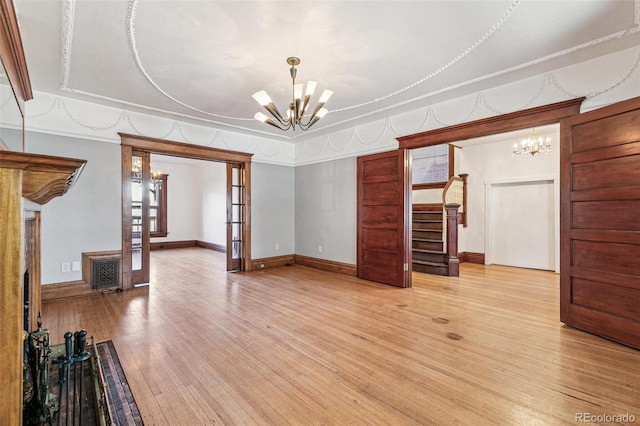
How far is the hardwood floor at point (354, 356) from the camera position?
6.08ft

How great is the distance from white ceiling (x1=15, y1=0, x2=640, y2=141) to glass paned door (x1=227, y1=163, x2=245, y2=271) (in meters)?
2.24

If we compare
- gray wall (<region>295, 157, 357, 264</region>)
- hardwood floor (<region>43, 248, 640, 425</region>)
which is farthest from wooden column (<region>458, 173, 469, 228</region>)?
gray wall (<region>295, 157, 357, 264</region>)

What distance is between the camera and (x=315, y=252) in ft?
20.7

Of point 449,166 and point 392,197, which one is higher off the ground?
point 449,166

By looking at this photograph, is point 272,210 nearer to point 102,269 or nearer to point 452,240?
point 102,269

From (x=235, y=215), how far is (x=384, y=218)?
3031mm

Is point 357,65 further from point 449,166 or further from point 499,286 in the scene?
point 449,166

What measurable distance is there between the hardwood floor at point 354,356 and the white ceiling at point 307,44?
8.97ft

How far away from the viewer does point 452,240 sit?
574 cm

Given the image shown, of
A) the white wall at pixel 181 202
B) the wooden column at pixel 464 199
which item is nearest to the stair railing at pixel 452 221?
the wooden column at pixel 464 199

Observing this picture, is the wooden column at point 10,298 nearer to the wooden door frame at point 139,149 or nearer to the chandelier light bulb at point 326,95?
the chandelier light bulb at point 326,95

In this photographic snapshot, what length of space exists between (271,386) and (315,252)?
4.23m

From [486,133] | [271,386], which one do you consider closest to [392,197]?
[486,133]

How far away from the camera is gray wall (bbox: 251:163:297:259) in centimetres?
621
